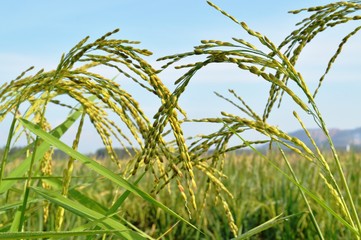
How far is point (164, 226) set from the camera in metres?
5.27

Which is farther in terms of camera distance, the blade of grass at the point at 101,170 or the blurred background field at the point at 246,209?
the blurred background field at the point at 246,209

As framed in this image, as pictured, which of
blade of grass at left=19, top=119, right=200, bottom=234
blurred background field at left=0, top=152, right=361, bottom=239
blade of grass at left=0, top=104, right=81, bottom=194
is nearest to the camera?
blade of grass at left=19, top=119, right=200, bottom=234

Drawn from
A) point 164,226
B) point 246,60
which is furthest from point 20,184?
point 246,60

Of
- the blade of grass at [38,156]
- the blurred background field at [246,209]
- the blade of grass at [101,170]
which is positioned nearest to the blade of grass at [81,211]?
the blade of grass at [101,170]

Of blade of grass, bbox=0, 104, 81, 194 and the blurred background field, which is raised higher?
blade of grass, bbox=0, 104, 81, 194

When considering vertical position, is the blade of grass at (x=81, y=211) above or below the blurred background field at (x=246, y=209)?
above

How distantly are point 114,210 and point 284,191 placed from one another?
12.3 ft

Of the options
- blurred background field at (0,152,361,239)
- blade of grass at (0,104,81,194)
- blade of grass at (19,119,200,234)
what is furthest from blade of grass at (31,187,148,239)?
blurred background field at (0,152,361,239)

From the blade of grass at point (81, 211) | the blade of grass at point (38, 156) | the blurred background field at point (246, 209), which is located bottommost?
the blurred background field at point (246, 209)

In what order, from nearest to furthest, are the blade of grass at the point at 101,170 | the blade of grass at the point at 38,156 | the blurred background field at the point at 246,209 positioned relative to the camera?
the blade of grass at the point at 101,170
the blade of grass at the point at 38,156
the blurred background field at the point at 246,209

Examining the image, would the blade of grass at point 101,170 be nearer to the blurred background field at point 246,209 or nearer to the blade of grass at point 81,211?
the blade of grass at point 81,211

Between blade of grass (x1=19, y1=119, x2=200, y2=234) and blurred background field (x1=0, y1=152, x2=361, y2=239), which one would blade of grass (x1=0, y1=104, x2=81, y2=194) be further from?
blurred background field (x1=0, y1=152, x2=361, y2=239)

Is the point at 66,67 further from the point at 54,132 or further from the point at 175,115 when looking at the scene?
the point at 54,132

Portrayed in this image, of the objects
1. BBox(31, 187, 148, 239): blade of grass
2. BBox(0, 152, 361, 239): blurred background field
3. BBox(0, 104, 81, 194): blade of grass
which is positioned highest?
BBox(0, 104, 81, 194): blade of grass
